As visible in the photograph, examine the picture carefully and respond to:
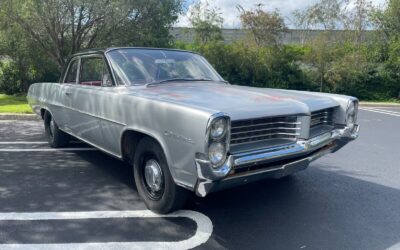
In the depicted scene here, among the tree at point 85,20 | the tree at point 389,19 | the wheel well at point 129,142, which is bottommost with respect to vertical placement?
the wheel well at point 129,142

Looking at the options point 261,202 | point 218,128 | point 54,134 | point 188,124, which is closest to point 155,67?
point 188,124

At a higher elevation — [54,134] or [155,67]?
[155,67]

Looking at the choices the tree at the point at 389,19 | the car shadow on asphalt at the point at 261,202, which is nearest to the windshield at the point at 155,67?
the car shadow on asphalt at the point at 261,202

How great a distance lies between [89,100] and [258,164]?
2453mm

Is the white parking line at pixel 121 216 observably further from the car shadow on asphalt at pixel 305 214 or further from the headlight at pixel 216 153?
the headlight at pixel 216 153

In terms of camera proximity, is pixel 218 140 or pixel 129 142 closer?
pixel 218 140

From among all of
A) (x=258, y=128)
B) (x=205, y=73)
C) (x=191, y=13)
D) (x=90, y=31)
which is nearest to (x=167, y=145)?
(x=258, y=128)

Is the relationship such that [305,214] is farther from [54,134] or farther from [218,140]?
[54,134]

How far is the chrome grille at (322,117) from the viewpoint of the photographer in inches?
158

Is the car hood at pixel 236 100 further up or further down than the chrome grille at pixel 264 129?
Result: further up

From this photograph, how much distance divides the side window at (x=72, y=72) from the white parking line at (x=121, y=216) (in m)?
2.48

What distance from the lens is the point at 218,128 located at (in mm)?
3033

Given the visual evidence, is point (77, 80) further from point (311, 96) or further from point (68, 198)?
point (311, 96)

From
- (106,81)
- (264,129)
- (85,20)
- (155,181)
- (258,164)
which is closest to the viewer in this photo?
(258,164)
